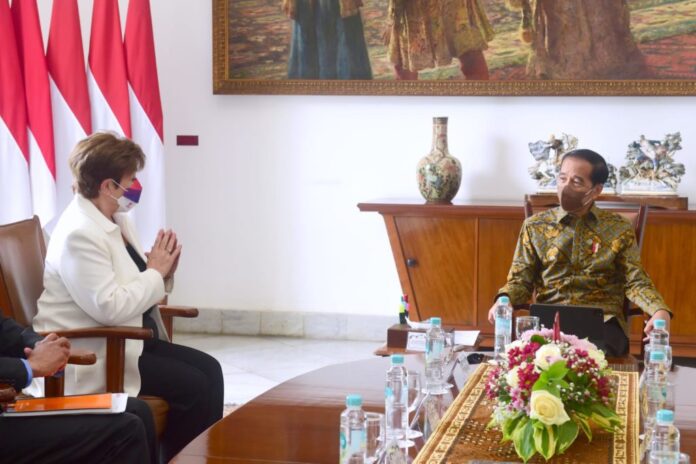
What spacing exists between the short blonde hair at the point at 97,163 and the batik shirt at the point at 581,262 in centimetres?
163

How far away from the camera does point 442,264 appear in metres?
6.17

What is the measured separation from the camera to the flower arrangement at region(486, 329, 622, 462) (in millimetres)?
2459

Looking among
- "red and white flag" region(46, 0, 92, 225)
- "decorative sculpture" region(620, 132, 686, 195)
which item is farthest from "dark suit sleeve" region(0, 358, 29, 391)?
"decorative sculpture" region(620, 132, 686, 195)

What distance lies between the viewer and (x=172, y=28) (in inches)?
275

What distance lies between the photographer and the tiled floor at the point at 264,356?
5.79m

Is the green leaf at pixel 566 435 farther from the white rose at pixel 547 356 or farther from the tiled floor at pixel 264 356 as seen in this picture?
the tiled floor at pixel 264 356

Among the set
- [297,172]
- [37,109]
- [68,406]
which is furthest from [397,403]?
[297,172]

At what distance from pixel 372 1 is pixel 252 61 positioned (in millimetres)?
888

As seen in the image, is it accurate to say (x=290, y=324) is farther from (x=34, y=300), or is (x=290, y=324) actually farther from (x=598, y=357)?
(x=598, y=357)

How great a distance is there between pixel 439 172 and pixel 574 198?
1867 mm

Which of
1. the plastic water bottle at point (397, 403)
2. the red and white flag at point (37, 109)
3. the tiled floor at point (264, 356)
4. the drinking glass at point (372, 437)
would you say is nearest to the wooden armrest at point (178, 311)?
the tiled floor at point (264, 356)

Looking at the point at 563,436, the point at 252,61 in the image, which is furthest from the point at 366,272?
the point at 563,436

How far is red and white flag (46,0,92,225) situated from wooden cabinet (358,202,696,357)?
172 cm

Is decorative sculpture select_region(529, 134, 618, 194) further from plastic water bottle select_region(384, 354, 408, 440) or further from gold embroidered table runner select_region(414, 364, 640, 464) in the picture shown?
plastic water bottle select_region(384, 354, 408, 440)
